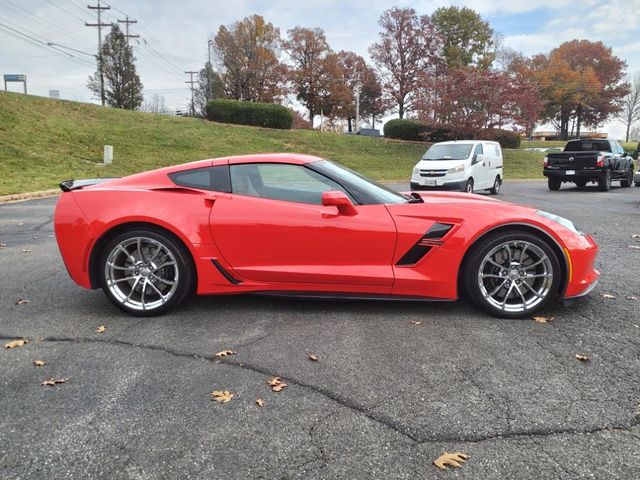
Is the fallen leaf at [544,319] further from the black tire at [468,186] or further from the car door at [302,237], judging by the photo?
the black tire at [468,186]

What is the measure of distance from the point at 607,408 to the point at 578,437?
0.37 m

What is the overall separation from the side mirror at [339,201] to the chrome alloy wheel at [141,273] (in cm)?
131

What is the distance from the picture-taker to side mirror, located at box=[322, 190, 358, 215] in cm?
367

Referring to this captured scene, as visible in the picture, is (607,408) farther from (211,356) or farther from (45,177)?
(45,177)

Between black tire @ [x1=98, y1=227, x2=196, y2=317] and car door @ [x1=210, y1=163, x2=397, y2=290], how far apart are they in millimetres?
369

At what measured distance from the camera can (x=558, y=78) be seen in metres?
58.0

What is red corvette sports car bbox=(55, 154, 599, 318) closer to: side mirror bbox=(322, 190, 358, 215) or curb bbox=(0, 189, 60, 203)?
side mirror bbox=(322, 190, 358, 215)

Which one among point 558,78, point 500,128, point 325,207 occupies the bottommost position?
point 325,207

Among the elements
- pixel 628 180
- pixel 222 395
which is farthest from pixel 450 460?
pixel 628 180

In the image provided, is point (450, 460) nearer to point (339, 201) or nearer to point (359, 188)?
point (339, 201)

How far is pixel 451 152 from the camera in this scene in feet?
48.0

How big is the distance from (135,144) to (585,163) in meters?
20.3

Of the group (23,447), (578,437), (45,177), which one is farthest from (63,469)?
(45,177)

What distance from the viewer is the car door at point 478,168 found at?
46.8 feet
